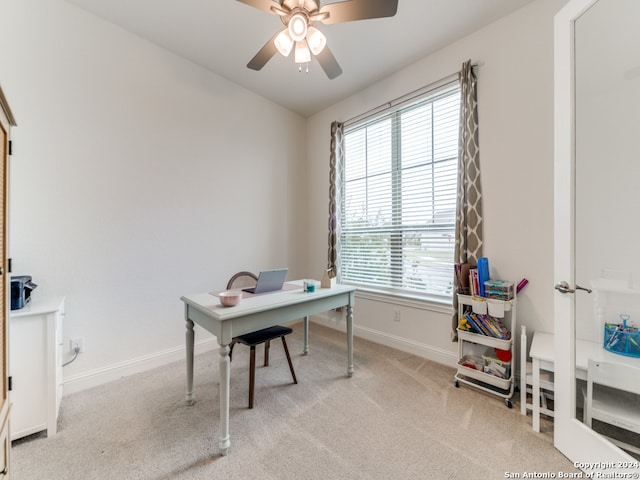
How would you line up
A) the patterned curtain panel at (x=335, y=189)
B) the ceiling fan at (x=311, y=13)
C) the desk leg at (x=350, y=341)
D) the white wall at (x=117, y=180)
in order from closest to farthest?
1. the ceiling fan at (x=311, y=13)
2. the white wall at (x=117, y=180)
3. the desk leg at (x=350, y=341)
4. the patterned curtain panel at (x=335, y=189)

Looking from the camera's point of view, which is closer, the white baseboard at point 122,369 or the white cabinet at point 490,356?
the white cabinet at point 490,356

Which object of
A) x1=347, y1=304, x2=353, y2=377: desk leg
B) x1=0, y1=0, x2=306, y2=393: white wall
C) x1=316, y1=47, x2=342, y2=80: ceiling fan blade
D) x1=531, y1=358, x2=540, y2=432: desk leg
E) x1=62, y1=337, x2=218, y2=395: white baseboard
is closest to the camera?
x1=531, y1=358, x2=540, y2=432: desk leg

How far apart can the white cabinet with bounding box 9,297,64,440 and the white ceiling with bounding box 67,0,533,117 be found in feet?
7.55

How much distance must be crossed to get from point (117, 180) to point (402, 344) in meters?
3.06

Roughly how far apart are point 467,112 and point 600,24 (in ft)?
2.86

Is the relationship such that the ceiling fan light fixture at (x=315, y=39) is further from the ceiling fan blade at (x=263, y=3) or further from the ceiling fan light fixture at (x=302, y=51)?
the ceiling fan blade at (x=263, y=3)

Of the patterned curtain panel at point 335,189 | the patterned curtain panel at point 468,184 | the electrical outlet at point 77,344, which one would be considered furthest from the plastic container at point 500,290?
the electrical outlet at point 77,344

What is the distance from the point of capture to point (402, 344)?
2736mm

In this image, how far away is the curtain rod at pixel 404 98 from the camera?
7.93 feet

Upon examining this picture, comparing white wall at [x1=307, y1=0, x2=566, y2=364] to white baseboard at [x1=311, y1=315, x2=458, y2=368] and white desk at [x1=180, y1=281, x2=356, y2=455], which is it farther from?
white desk at [x1=180, y1=281, x2=356, y2=455]

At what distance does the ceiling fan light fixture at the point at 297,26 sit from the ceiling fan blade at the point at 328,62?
0.77 feet

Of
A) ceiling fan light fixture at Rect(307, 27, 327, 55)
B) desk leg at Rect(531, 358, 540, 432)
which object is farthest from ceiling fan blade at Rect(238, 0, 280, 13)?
desk leg at Rect(531, 358, 540, 432)

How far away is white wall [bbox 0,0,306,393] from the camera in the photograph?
1.87 m

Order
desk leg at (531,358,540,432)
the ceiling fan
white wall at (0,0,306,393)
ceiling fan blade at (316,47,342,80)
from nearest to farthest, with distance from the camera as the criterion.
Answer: the ceiling fan < desk leg at (531,358,540,432) < ceiling fan blade at (316,47,342,80) < white wall at (0,0,306,393)
